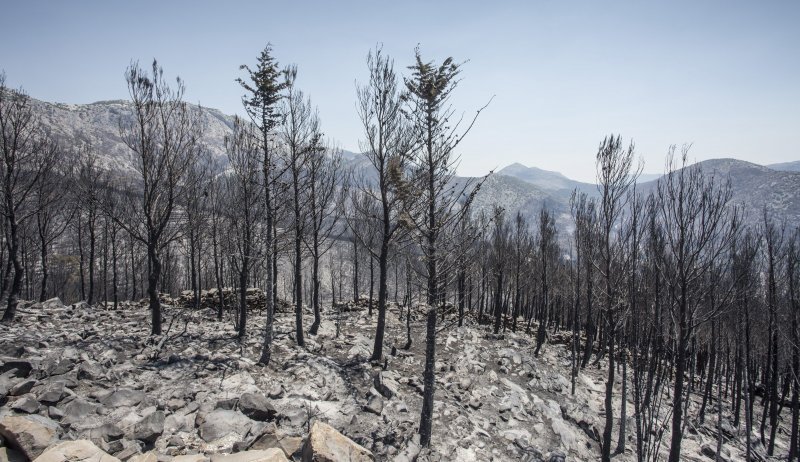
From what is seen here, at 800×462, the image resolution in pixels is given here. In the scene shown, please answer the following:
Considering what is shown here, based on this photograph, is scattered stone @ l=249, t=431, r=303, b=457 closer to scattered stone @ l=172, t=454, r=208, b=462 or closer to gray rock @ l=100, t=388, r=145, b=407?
scattered stone @ l=172, t=454, r=208, b=462

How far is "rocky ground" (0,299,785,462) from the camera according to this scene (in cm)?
652

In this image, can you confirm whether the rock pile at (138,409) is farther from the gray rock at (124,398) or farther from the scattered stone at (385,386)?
the scattered stone at (385,386)

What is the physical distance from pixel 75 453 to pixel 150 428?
1318 millimetres

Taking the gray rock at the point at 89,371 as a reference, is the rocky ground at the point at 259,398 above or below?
below

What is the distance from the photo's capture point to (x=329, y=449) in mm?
6141

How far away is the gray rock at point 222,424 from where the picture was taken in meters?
7.07

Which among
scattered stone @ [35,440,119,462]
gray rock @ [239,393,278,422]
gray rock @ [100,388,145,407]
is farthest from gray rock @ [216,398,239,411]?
scattered stone @ [35,440,119,462]

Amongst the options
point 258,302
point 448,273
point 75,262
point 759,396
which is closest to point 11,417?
point 448,273

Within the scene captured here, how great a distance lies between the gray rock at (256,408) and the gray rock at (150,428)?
1.62m

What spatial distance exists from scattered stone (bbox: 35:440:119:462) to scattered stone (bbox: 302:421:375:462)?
9.80 ft

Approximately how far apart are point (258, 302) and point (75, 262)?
4235cm

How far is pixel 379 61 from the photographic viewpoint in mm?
11891

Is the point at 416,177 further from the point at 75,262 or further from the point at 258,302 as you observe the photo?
the point at 75,262

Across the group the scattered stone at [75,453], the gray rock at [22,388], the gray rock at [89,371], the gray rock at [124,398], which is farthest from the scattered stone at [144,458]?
the gray rock at [89,371]
